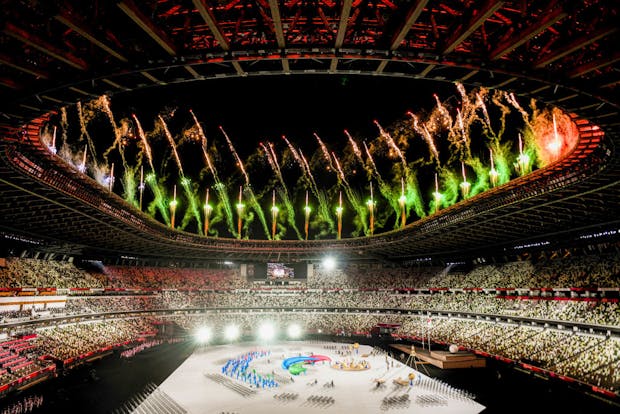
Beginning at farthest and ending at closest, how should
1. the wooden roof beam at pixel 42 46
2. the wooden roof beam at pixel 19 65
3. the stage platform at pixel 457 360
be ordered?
the stage platform at pixel 457 360 → the wooden roof beam at pixel 19 65 → the wooden roof beam at pixel 42 46

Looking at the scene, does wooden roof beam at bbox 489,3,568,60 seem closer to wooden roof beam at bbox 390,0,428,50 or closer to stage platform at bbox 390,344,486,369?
wooden roof beam at bbox 390,0,428,50

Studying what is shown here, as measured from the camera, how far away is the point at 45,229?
37906 millimetres

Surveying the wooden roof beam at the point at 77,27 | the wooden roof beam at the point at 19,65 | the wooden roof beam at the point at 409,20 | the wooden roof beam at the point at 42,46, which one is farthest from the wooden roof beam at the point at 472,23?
the wooden roof beam at the point at 19,65

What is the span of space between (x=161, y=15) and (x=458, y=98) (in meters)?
35.7

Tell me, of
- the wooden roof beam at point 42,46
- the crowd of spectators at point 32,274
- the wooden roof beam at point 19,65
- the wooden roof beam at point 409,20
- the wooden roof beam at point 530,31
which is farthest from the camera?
the crowd of spectators at point 32,274

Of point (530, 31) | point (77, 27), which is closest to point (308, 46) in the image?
point (530, 31)

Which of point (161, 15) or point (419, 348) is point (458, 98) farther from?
point (161, 15)

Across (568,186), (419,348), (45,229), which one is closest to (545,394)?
(568,186)

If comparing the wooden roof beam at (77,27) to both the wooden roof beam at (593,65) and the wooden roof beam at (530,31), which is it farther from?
the wooden roof beam at (593,65)

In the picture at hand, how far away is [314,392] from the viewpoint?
31.1 metres

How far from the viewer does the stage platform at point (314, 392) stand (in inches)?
1057

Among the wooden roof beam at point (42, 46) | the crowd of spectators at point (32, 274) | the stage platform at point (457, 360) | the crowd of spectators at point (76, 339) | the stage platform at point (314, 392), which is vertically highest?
the wooden roof beam at point (42, 46)

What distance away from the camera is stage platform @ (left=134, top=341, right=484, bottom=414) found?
26.9 metres

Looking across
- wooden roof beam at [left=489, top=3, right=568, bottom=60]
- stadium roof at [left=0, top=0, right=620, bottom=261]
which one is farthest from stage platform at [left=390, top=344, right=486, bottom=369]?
wooden roof beam at [left=489, top=3, right=568, bottom=60]
